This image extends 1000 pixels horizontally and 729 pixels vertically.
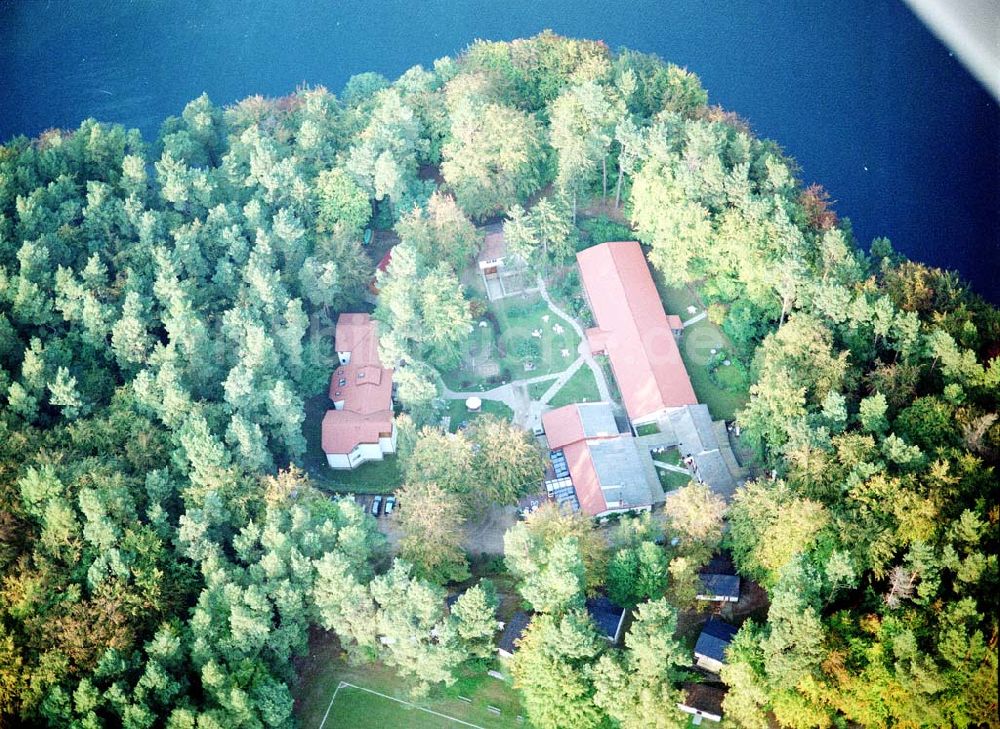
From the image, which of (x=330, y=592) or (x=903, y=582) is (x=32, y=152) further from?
(x=903, y=582)

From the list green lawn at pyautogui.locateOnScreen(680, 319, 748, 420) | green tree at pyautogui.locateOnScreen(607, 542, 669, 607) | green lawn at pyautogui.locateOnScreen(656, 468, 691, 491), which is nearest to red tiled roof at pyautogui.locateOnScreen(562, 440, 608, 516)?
green lawn at pyautogui.locateOnScreen(656, 468, 691, 491)

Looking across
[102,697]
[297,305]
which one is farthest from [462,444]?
[102,697]

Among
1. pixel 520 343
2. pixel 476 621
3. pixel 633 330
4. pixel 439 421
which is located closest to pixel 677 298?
pixel 633 330

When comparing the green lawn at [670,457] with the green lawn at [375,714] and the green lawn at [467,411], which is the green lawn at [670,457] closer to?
the green lawn at [467,411]

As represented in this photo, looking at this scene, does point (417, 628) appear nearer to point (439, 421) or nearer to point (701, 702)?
point (701, 702)

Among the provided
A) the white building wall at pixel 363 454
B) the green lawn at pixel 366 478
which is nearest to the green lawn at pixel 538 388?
the white building wall at pixel 363 454

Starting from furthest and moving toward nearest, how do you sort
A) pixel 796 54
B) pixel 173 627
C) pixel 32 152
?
pixel 796 54, pixel 32 152, pixel 173 627

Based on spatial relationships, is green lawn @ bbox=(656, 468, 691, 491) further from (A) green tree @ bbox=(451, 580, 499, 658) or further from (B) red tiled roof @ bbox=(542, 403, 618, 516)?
(A) green tree @ bbox=(451, 580, 499, 658)
